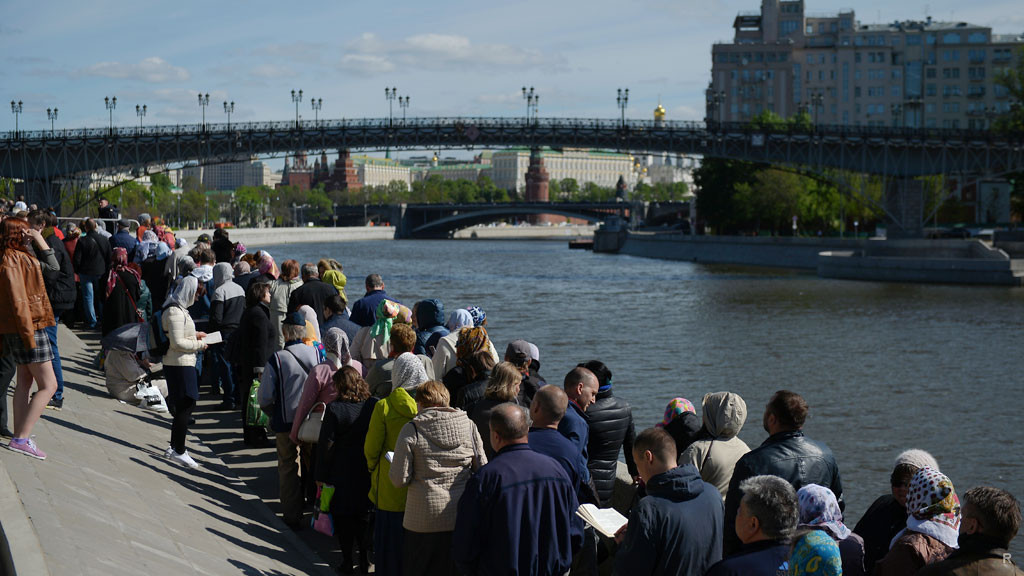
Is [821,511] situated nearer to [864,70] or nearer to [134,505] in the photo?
[134,505]

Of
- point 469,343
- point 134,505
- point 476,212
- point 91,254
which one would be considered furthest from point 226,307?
point 476,212

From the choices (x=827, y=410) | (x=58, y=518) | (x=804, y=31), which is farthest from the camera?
(x=804, y=31)

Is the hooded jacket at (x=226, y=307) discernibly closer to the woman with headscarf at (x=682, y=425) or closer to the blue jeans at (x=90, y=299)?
the blue jeans at (x=90, y=299)

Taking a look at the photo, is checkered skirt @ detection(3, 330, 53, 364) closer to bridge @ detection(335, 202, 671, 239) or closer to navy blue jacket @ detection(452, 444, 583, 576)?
navy blue jacket @ detection(452, 444, 583, 576)

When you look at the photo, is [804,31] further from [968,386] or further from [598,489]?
[598,489]

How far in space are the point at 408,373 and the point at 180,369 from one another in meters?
3.33

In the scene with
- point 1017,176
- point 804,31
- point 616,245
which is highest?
point 804,31

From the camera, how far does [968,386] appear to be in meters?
23.0

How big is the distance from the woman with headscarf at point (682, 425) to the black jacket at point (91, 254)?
32.8ft

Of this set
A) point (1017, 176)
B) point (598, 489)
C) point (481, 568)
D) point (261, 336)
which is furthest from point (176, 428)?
point (1017, 176)

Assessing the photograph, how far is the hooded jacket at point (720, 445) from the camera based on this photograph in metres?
5.87

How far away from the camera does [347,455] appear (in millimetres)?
7078

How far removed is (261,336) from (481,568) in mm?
5085

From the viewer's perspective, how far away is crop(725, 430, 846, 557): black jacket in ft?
17.8
